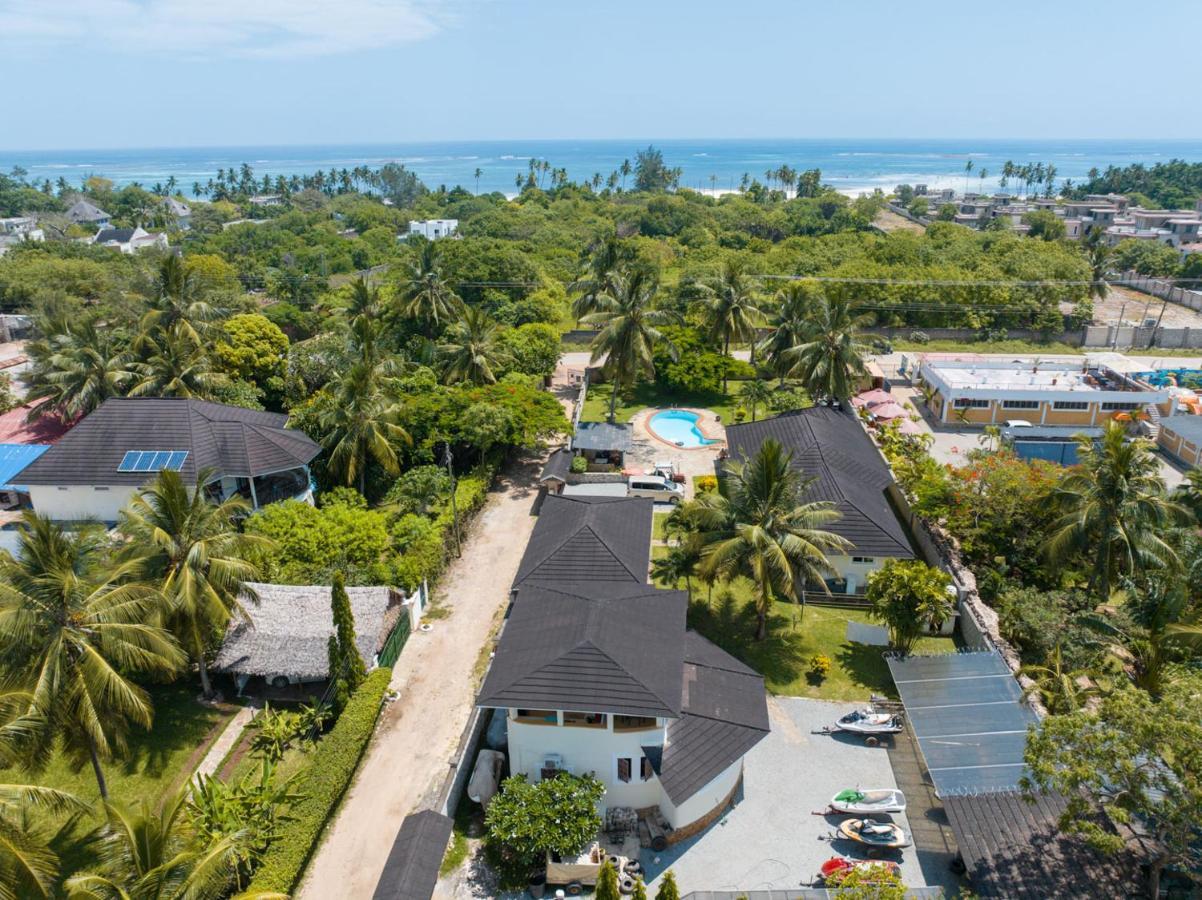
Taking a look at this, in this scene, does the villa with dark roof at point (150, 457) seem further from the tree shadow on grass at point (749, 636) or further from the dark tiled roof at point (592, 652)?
the tree shadow on grass at point (749, 636)

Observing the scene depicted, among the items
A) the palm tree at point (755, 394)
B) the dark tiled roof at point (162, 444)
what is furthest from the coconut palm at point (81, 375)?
the palm tree at point (755, 394)

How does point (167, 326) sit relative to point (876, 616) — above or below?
above

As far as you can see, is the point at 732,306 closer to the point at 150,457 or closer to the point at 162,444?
the point at 162,444

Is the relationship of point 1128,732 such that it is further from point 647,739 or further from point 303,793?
point 303,793

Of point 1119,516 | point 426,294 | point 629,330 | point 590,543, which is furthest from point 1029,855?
point 426,294

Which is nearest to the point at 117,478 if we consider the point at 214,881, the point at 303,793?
the point at 303,793

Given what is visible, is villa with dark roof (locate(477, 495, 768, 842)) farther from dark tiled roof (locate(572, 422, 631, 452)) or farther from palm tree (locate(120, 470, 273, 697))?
dark tiled roof (locate(572, 422, 631, 452))

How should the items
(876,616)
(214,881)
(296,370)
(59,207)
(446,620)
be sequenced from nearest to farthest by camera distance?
(214,881)
(876,616)
(446,620)
(296,370)
(59,207)
